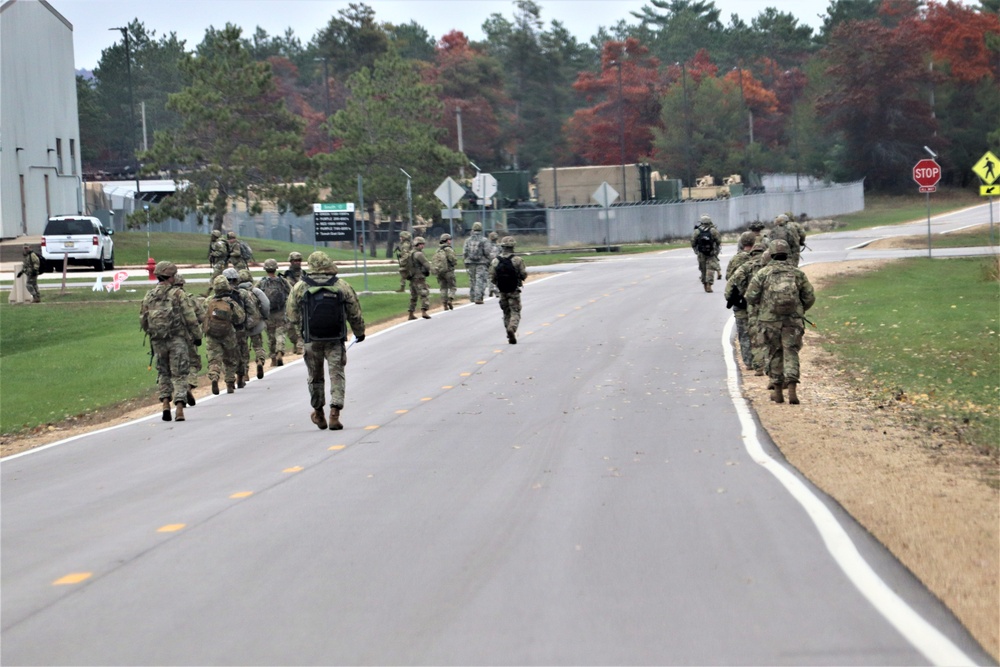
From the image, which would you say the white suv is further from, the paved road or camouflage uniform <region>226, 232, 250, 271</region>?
the paved road

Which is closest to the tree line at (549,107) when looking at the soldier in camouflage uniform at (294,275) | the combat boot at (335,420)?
the soldier in camouflage uniform at (294,275)

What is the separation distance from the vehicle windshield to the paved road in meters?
27.7

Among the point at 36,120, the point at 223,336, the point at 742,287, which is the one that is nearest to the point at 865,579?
the point at 742,287

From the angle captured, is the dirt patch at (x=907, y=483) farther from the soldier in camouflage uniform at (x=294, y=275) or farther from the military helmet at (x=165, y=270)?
the soldier in camouflage uniform at (x=294, y=275)

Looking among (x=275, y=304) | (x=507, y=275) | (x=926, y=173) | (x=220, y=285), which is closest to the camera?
(x=220, y=285)

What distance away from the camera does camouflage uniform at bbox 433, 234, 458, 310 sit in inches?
1116

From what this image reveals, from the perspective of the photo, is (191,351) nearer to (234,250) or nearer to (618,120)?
(234,250)

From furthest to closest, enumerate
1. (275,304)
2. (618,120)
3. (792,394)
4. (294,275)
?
(618,120), (294,275), (275,304), (792,394)

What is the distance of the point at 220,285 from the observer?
17984 millimetres

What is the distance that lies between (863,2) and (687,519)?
118623 millimetres

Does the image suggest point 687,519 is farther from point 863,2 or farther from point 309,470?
point 863,2

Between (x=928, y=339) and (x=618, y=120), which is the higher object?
(x=618, y=120)

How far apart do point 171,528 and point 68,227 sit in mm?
34632

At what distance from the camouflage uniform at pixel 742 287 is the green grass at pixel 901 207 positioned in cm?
5296
